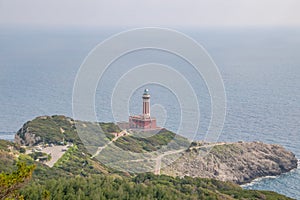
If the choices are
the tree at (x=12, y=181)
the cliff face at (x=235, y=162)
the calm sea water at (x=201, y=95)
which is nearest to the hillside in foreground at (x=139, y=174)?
the cliff face at (x=235, y=162)

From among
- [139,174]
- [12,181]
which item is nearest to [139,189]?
[139,174]

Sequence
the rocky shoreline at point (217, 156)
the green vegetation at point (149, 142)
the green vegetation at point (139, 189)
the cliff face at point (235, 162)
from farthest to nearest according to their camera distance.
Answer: the cliff face at point (235, 162) → the rocky shoreline at point (217, 156) → the green vegetation at point (149, 142) → the green vegetation at point (139, 189)

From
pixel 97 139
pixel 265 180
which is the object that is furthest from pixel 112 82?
pixel 97 139

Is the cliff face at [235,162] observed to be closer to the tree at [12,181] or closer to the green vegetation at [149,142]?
the green vegetation at [149,142]

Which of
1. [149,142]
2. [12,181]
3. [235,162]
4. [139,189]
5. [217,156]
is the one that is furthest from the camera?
[217,156]

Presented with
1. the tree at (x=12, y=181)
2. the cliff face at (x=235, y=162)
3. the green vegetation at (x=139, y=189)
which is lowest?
the cliff face at (x=235, y=162)

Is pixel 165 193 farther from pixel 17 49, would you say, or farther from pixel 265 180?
pixel 17 49

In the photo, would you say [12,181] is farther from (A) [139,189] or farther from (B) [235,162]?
(B) [235,162]

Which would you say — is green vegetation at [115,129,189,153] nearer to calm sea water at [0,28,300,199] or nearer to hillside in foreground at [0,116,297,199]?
hillside in foreground at [0,116,297,199]
